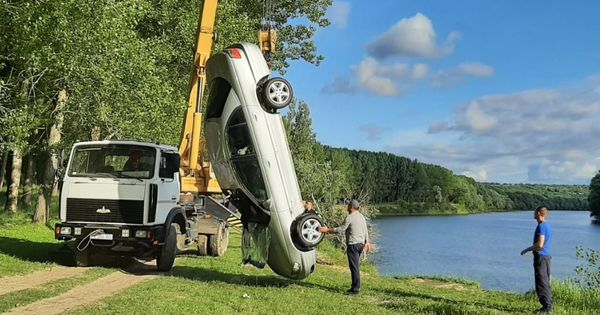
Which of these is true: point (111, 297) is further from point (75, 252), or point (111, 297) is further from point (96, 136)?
point (96, 136)

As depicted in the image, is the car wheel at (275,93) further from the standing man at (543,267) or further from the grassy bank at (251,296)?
the standing man at (543,267)

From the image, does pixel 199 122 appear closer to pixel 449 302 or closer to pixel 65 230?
pixel 65 230

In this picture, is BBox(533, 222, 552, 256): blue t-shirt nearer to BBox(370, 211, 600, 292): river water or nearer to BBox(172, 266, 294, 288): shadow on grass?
BBox(172, 266, 294, 288): shadow on grass

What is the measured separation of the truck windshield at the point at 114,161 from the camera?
1380 centimetres

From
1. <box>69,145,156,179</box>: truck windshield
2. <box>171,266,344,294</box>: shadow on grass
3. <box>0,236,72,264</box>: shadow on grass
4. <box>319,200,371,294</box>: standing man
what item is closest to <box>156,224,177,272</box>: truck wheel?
<box>171,266,344,294</box>: shadow on grass

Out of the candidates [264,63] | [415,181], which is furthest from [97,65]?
[415,181]

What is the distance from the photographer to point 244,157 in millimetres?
12102

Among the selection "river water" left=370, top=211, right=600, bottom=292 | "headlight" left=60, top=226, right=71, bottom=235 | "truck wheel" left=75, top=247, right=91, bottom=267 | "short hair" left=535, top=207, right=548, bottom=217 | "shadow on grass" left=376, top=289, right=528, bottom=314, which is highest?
"short hair" left=535, top=207, right=548, bottom=217

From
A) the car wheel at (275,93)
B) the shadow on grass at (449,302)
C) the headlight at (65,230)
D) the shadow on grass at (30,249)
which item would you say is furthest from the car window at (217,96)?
the shadow on grass at (30,249)

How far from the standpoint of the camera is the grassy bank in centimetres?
985

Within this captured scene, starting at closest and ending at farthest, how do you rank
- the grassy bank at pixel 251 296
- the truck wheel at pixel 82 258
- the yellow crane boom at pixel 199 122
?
the grassy bank at pixel 251 296 → the truck wheel at pixel 82 258 → the yellow crane boom at pixel 199 122

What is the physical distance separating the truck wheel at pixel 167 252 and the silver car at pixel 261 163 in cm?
229

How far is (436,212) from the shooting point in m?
123

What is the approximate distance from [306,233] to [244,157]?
201cm
